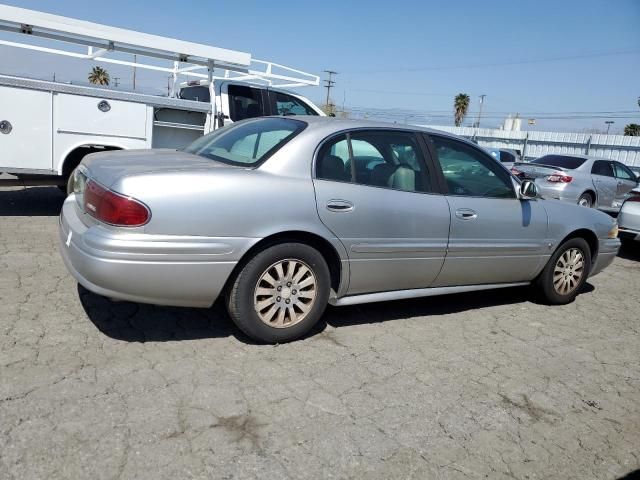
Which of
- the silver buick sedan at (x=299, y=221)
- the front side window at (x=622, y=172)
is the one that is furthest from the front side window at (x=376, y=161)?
the front side window at (x=622, y=172)

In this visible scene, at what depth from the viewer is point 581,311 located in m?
5.41

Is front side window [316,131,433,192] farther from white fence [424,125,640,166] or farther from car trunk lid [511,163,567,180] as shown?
white fence [424,125,640,166]

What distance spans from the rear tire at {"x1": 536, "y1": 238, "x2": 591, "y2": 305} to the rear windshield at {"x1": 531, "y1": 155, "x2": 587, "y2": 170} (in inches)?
294

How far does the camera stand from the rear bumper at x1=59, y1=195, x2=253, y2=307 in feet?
10.5

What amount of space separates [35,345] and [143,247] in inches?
38.1

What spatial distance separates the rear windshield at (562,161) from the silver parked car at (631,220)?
3778 mm

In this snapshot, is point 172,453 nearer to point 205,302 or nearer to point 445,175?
point 205,302

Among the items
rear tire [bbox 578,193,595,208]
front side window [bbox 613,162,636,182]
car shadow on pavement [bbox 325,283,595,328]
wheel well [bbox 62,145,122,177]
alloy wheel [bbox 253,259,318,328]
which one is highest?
front side window [bbox 613,162,636,182]

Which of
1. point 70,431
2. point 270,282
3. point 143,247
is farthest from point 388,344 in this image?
point 70,431

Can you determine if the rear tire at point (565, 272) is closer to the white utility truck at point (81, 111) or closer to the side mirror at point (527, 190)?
the side mirror at point (527, 190)

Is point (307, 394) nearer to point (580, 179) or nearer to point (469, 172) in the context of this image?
Answer: point (469, 172)

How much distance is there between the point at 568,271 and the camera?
5383mm

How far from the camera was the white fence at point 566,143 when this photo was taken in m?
21.3

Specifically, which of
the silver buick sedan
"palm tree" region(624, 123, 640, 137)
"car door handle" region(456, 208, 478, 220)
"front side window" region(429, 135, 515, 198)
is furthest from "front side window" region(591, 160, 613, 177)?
"palm tree" region(624, 123, 640, 137)
